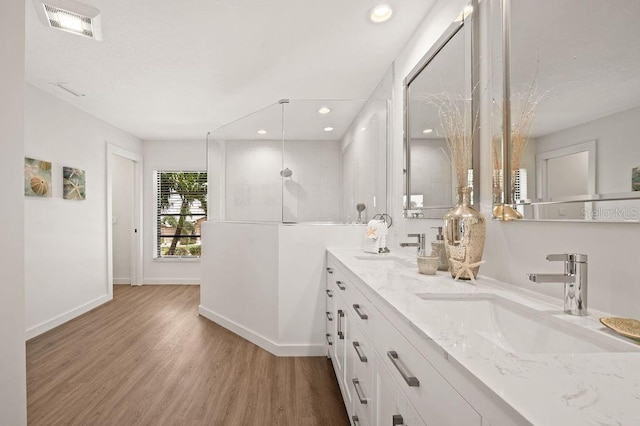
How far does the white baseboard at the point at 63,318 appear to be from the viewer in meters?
3.43

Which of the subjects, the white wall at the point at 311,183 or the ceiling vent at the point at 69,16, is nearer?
the ceiling vent at the point at 69,16

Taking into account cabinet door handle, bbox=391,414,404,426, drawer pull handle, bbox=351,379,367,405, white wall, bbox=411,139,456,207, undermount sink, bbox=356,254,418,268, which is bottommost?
drawer pull handle, bbox=351,379,367,405

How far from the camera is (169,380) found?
98.3 inches

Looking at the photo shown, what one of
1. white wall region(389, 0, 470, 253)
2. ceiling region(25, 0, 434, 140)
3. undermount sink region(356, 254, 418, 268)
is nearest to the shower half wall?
white wall region(389, 0, 470, 253)

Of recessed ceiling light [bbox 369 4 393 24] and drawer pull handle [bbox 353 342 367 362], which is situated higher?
recessed ceiling light [bbox 369 4 393 24]

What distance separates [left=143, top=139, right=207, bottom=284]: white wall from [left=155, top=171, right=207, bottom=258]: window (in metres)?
0.12

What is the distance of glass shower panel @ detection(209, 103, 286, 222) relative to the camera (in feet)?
10.9

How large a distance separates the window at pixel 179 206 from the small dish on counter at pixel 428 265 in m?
5.05

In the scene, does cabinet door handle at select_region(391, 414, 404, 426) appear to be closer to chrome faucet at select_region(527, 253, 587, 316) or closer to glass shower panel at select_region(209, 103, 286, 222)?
chrome faucet at select_region(527, 253, 587, 316)

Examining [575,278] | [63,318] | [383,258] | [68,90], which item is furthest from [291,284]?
[68,90]

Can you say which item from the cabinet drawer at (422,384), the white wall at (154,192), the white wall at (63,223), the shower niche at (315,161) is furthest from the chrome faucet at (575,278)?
the white wall at (154,192)

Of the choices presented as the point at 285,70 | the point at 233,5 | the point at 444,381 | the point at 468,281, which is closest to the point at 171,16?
the point at 233,5

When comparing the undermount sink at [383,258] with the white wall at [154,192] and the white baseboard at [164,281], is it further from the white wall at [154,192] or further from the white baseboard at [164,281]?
the white baseboard at [164,281]

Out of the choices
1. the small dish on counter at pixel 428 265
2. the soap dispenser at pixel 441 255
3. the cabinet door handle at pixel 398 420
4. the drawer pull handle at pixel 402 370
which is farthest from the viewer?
the soap dispenser at pixel 441 255
